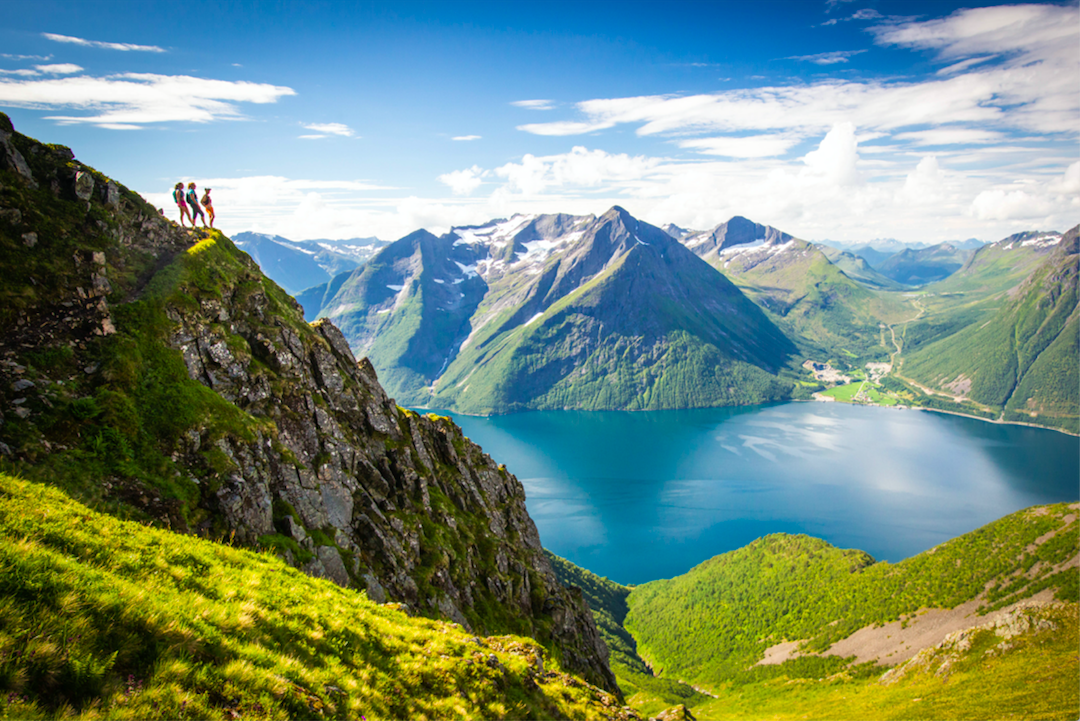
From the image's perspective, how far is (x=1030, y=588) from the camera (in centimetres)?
8538

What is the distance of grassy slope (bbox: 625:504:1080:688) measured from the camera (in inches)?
3637

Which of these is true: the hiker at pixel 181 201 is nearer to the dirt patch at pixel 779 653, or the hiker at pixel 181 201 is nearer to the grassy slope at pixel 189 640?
the grassy slope at pixel 189 640

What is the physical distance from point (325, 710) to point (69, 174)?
33.3m

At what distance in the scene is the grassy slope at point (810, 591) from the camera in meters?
92.4

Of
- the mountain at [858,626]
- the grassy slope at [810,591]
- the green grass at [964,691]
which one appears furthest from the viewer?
the grassy slope at [810,591]

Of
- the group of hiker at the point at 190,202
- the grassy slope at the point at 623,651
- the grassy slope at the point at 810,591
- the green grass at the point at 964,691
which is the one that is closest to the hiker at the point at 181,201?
the group of hiker at the point at 190,202

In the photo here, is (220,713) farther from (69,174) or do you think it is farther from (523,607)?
(523,607)

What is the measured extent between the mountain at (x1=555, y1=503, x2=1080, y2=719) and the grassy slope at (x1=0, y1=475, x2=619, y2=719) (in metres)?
62.9

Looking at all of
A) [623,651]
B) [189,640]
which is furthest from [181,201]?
[623,651]

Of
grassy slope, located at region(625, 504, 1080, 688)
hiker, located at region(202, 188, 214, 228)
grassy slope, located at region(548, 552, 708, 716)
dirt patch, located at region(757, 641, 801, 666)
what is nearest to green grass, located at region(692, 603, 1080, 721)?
grassy slope, located at region(548, 552, 708, 716)

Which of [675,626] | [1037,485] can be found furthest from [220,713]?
[1037,485]

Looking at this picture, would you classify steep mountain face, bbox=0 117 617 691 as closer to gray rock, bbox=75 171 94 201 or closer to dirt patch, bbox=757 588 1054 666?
gray rock, bbox=75 171 94 201

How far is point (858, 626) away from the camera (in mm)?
99500

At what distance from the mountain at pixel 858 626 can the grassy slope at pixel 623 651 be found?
49cm
